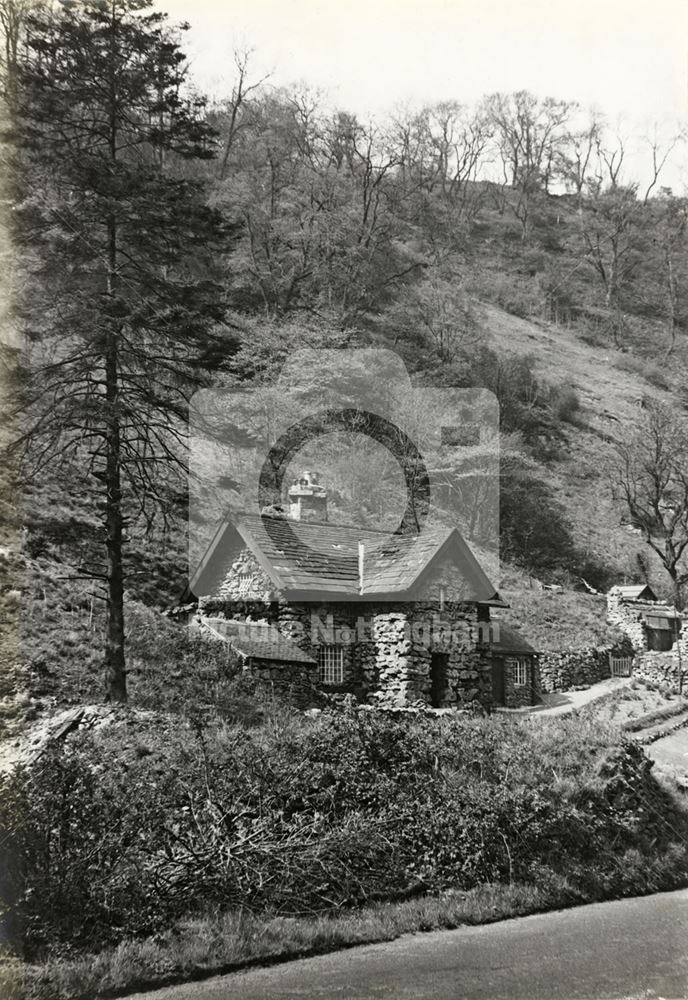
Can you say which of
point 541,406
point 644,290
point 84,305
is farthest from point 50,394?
point 644,290

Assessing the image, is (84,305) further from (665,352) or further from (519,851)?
(665,352)

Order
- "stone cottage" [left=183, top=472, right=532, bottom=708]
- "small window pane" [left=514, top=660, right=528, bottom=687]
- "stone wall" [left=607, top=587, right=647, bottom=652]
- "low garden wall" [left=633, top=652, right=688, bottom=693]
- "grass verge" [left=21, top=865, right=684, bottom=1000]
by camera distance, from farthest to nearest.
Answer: "stone wall" [left=607, top=587, right=647, bottom=652]
"low garden wall" [left=633, top=652, right=688, bottom=693]
"small window pane" [left=514, top=660, right=528, bottom=687]
"stone cottage" [left=183, top=472, right=532, bottom=708]
"grass verge" [left=21, top=865, right=684, bottom=1000]

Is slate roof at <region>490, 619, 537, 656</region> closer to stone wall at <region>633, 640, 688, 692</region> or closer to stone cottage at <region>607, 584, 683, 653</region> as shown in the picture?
stone wall at <region>633, 640, 688, 692</region>

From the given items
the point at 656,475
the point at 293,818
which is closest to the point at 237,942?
the point at 293,818

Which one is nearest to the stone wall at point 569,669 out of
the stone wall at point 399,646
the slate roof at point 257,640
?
the stone wall at point 399,646

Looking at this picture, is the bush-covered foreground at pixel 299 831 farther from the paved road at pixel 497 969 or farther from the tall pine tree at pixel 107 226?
the tall pine tree at pixel 107 226

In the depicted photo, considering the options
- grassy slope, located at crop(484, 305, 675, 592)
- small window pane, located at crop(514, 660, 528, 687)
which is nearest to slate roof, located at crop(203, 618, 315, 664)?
small window pane, located at crop(514, 660, 528, 687)

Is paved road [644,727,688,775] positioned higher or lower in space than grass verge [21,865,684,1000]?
lower
